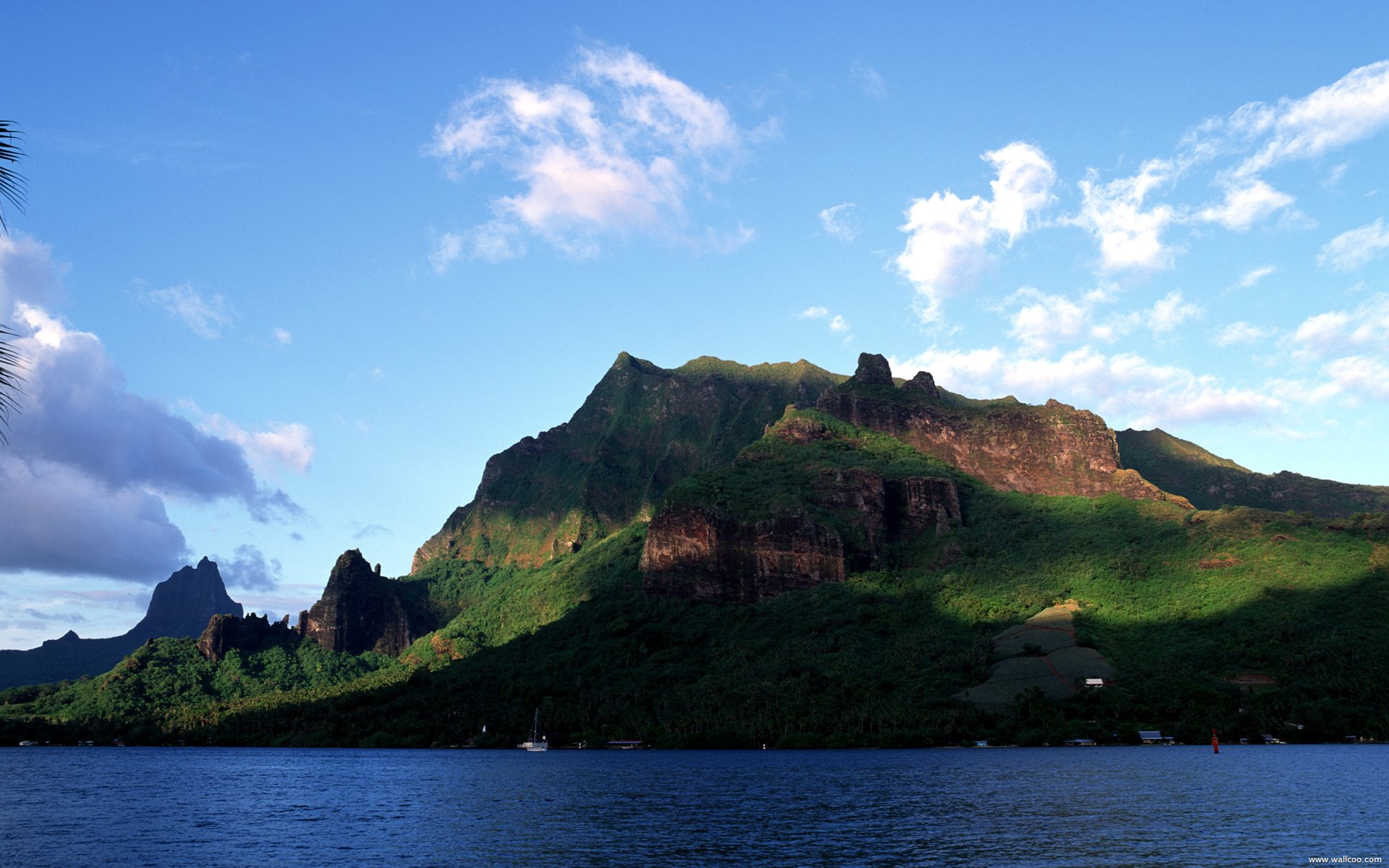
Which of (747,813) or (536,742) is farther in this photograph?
(536,742)

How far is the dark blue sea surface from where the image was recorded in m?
65.1

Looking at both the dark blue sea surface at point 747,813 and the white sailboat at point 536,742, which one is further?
the white sailboat at point 536,742

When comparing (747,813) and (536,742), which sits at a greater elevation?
(536,742)

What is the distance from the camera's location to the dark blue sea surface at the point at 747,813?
6506 cm

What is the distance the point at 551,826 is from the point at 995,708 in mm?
110361

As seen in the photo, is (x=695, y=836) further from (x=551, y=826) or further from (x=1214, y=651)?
(x=1214, y=651)

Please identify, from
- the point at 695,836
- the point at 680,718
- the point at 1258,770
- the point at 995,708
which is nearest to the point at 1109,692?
the point at 995,708

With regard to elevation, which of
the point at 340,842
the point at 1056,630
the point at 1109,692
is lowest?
the point at 340,842

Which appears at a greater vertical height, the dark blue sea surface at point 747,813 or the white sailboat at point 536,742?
the white sailboat at point 536,742

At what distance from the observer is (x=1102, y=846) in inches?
2547

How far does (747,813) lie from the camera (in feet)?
282

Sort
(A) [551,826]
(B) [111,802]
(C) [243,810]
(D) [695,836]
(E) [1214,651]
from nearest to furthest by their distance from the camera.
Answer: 1. (D) [695,836]
2. (A) [551,826]
3. (C) [243,810]
4. (B) [111,802]
5. (E) [1214,651]

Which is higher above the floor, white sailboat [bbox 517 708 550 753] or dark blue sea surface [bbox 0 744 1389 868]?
white sailboat [bbox 517 708 550 753]

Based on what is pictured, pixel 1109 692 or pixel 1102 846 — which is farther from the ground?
pixel 1109 692
